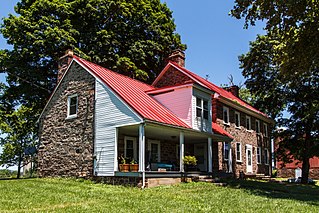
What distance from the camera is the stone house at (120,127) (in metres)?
16.0

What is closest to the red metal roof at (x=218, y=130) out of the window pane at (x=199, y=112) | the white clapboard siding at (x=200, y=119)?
the white clapboard siding at (x=200, y=119)

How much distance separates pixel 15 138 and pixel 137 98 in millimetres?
21631

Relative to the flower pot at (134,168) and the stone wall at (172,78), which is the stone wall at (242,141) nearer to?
the stone wall at (172,78)

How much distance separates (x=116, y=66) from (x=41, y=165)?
10198mm

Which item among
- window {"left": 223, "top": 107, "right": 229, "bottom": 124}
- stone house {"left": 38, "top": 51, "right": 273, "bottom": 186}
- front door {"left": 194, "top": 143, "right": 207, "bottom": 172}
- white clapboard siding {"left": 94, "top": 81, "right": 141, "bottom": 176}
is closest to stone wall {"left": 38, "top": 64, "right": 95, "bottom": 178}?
stone house {"left": 38, "top": 51, "right": 273, "bottom": 186}

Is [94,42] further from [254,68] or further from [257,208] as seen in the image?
[257,208]

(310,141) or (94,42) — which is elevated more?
(94,42)

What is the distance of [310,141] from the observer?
29.4 metres

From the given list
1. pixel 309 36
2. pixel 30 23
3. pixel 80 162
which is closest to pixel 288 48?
pixel 309 36

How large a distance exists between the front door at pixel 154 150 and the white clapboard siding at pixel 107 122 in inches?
142

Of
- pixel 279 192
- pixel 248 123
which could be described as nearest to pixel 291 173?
pixel 248 123

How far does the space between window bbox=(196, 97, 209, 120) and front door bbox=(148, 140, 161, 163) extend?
2904 mm

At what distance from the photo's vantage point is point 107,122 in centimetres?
1667

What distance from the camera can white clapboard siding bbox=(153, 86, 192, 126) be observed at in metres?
18.7
